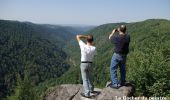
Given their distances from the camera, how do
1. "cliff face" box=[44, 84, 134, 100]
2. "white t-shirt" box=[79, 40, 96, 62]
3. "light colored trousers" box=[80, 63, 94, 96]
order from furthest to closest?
"cliff face" box=[44, 84, 134, 100], "light colored trousers" box=[80, 63, 94, 96], "white t-shirt" box=[79, 40, 96, 62]

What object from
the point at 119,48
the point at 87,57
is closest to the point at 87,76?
the point at 87,57

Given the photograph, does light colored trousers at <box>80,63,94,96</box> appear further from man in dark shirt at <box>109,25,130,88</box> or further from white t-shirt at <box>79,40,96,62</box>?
man in dark shirt at <box>109,25,130,88</box>

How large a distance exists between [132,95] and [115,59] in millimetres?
2138

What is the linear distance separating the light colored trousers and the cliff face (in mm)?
426

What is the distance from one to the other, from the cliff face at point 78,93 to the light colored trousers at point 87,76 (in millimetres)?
426

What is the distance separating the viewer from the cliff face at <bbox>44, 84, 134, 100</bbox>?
47.6ft

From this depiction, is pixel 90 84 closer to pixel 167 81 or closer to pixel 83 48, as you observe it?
pixel 83 48

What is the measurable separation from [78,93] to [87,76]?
211cm

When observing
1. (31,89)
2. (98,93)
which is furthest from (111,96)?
(31,89)

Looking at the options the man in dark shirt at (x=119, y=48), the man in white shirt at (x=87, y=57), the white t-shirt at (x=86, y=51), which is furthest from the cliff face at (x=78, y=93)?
the white t-shirt at (x=86, y=51)

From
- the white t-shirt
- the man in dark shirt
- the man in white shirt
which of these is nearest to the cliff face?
the man in dark shirt

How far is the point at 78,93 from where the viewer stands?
16.3m

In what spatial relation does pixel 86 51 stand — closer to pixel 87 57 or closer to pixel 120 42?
pixel 87 57

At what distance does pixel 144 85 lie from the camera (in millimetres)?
18094
